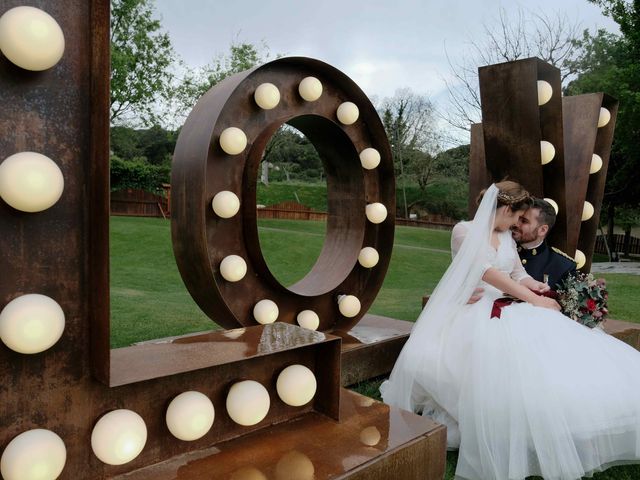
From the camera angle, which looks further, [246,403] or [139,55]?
[139,55]

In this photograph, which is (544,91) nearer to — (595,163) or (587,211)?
(595,163)

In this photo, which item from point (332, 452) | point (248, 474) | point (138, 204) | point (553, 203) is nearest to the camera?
point (248, 474)

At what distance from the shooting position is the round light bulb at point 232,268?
296 centimetres

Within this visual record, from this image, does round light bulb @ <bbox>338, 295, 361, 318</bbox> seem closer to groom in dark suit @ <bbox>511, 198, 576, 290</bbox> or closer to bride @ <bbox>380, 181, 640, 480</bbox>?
bride @ <bbox>380, 181, 640, 480</bbox>

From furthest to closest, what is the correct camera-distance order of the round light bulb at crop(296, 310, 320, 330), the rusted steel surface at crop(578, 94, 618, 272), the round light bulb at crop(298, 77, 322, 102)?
the rusted steel surface at crop(578, 94, 618, 272)
the round light bulb at crop(296, 310, 320, 330)
the round light bulb at crop(298, 77, 322, 102)

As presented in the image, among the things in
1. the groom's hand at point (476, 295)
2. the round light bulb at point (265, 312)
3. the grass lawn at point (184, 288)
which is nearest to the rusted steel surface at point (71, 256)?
the round light bulb at point (265, 312)

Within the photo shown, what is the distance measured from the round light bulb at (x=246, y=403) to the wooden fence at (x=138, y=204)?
18923 millimetres

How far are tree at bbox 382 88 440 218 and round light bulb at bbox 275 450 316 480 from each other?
22672 millimetres

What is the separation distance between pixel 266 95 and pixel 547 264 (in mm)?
2430

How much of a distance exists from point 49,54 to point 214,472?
135 centimetres

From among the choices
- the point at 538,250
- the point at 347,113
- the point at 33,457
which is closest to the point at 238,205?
the point at 347,113

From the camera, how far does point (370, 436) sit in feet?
6.28

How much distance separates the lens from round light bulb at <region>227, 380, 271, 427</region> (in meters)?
1.79

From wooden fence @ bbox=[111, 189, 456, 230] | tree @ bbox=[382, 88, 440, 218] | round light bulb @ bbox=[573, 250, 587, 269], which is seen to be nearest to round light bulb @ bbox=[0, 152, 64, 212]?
round light bulb @ bbox=[573, 250, 587, 269]
